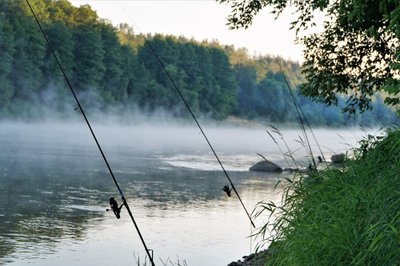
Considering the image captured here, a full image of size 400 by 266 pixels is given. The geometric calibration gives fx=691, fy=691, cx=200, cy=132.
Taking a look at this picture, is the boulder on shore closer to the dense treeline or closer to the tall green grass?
the dense treeline

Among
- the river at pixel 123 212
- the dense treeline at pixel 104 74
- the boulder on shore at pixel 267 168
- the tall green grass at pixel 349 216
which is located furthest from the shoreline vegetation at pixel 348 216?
the dense treeline at pixel 104 74

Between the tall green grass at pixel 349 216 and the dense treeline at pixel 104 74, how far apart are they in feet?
190

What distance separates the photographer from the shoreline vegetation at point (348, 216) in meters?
4.26

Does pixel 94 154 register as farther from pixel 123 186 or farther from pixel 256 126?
pixel 256 126

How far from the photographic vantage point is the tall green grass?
426cm

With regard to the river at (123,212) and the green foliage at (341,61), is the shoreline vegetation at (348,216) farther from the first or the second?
the green foliage at (341,61)

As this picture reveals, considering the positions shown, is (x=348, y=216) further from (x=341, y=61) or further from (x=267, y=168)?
(x=267, y=168)

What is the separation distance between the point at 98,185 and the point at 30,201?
540 cm

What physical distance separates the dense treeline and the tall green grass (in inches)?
2286

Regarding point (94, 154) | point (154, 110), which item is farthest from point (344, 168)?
point (154, 110)

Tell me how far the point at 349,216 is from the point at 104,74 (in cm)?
10731

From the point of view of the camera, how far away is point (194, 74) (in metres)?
132

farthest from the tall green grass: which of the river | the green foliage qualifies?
the green foliage

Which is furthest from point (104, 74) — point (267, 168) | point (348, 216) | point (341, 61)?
point (348, 216)
